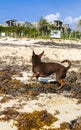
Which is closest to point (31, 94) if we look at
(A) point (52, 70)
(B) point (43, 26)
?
(A) point (52, 70)

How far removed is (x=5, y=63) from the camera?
21.2 m

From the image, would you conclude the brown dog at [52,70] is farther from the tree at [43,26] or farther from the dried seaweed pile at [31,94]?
the tree at [43,26]

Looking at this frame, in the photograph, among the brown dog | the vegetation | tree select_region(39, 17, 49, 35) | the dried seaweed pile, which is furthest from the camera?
tree select_region(39, 17, 49, 35)

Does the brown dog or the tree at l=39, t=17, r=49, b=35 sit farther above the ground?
the brown dog

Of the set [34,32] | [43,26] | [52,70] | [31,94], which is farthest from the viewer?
[43,26]

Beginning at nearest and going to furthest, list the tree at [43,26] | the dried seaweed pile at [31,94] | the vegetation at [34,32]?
the dried seaweed pile at [31,94]
the vegetation at [34,32]
the tree at [43,26]

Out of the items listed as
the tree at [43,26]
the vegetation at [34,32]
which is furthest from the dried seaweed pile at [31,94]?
the tree at [43,26]

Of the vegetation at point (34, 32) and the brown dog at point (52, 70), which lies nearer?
the brown dog at point (52, 70)

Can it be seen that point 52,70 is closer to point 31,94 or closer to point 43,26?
point 31,94

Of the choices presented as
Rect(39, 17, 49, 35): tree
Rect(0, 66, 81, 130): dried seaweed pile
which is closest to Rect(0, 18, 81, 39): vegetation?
Rect(39, 17, 49, 35): tree

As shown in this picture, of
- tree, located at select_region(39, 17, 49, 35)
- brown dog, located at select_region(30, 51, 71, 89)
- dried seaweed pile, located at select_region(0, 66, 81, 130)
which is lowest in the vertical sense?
tree, located at select_region(39, 17, 49, 35)

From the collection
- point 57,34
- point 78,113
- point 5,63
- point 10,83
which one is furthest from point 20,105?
point 57,34

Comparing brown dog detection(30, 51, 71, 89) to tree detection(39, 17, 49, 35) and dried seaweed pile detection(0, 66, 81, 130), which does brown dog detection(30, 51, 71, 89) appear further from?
tree detection(39, 17, 49, 35)

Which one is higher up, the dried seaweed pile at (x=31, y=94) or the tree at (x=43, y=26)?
the dried seaweed pile at (x=31, y=94)
